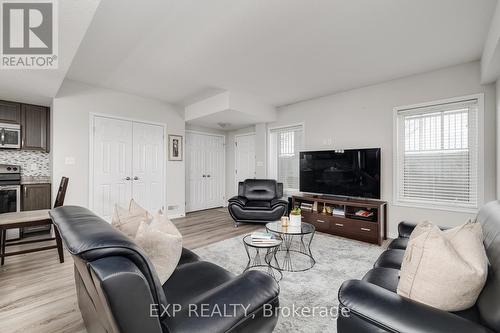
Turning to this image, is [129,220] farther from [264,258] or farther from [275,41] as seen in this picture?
[275,41]

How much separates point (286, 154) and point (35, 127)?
4.71 m

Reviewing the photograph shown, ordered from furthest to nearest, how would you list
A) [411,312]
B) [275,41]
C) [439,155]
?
1. [439,155]
2. [275,41]
3. [411,312]

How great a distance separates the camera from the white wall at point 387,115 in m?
2.87

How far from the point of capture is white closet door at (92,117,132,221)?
389 cm

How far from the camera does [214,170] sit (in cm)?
622

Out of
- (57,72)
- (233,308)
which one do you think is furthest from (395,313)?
(57,72)

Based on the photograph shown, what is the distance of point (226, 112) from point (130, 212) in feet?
10.4

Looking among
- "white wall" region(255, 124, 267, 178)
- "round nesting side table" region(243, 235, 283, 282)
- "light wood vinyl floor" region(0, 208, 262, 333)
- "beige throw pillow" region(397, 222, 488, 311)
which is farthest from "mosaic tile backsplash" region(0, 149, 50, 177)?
"beige throw pillow" region(397, 222, 488, 311)

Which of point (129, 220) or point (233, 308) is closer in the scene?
point (233, 308)

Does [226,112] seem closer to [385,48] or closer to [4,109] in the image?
[385,48]

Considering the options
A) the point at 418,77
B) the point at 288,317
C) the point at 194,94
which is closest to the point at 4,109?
the point at 194,94

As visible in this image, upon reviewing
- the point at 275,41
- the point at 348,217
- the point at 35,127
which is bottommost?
the point at 348,217

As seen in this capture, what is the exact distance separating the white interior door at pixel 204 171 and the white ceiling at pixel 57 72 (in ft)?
9.45

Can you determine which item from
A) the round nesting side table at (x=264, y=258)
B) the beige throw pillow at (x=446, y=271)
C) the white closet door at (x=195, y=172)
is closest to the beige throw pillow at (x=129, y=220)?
the round nesting side table at (x=264, y=258)
